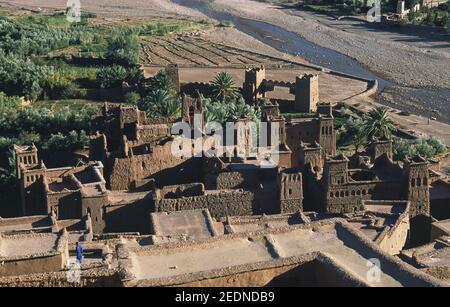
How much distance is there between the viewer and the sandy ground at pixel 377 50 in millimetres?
65312

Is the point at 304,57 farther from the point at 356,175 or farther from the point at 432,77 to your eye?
the point at 356,175

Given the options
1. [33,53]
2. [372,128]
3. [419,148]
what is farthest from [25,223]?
[33,53]

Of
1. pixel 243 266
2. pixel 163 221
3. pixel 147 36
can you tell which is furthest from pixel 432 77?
pixel 243 266

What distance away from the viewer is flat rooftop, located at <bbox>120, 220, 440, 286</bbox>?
1656 centimetres

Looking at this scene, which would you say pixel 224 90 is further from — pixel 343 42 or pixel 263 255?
pixel 263 255

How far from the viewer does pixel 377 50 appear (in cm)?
7438

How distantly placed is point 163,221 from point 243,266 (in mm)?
10944

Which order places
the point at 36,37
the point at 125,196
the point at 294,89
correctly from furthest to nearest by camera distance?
the point at 36,37 → the point at 294,89 → the point at 125,196

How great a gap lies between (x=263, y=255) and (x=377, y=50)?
193 feet

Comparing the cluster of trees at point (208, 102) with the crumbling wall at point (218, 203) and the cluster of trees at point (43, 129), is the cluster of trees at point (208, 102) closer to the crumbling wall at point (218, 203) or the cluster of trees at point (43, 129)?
the cluster of trees at point (43, 129)

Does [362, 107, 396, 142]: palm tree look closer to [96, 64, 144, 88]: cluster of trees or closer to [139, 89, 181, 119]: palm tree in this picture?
[139, 89, 181, 119]: palm tree

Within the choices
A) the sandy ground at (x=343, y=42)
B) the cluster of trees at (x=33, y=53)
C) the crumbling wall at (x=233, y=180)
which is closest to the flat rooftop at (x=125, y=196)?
the crumbling wall at (x=233, y=180)

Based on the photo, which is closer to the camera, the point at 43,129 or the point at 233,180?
the point at 233,180

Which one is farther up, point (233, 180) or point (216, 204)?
point (233, 180)
